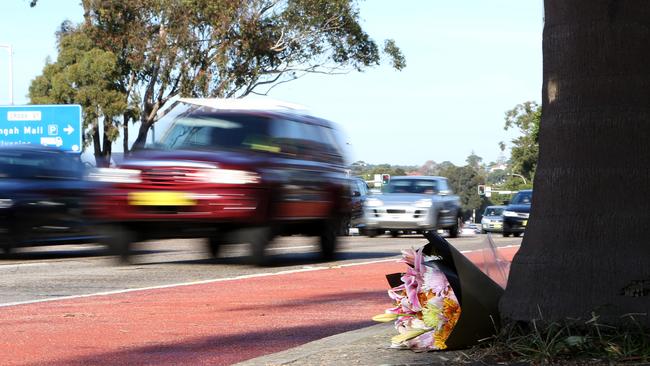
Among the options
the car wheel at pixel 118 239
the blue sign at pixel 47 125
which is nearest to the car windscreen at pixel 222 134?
the car wheel at pixel 118 239

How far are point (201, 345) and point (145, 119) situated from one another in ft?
118

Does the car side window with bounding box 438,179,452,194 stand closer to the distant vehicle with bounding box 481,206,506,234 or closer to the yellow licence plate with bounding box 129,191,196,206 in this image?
the yellow licence plate with bounding box 129,191,196,206

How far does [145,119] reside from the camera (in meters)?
43.1

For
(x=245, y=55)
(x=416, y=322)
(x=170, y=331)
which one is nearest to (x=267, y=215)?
(x=170, y=331)

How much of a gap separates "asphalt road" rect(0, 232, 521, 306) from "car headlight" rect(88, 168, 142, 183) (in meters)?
1.11

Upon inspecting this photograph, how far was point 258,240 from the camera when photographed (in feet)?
48.3

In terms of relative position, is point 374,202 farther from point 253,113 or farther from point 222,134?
point 222,134

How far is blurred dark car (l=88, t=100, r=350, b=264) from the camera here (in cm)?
1404

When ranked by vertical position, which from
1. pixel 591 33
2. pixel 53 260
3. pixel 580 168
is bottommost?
pixel 53 260

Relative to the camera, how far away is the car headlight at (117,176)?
46.8ft

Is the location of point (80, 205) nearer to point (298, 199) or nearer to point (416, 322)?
point (298, 199)

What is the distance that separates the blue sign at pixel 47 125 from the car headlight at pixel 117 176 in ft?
78.9

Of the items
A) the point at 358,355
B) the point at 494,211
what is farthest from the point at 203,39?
the point at 358,355

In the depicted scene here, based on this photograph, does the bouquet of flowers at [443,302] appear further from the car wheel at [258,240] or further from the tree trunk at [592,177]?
the car wheel at [258,240]
